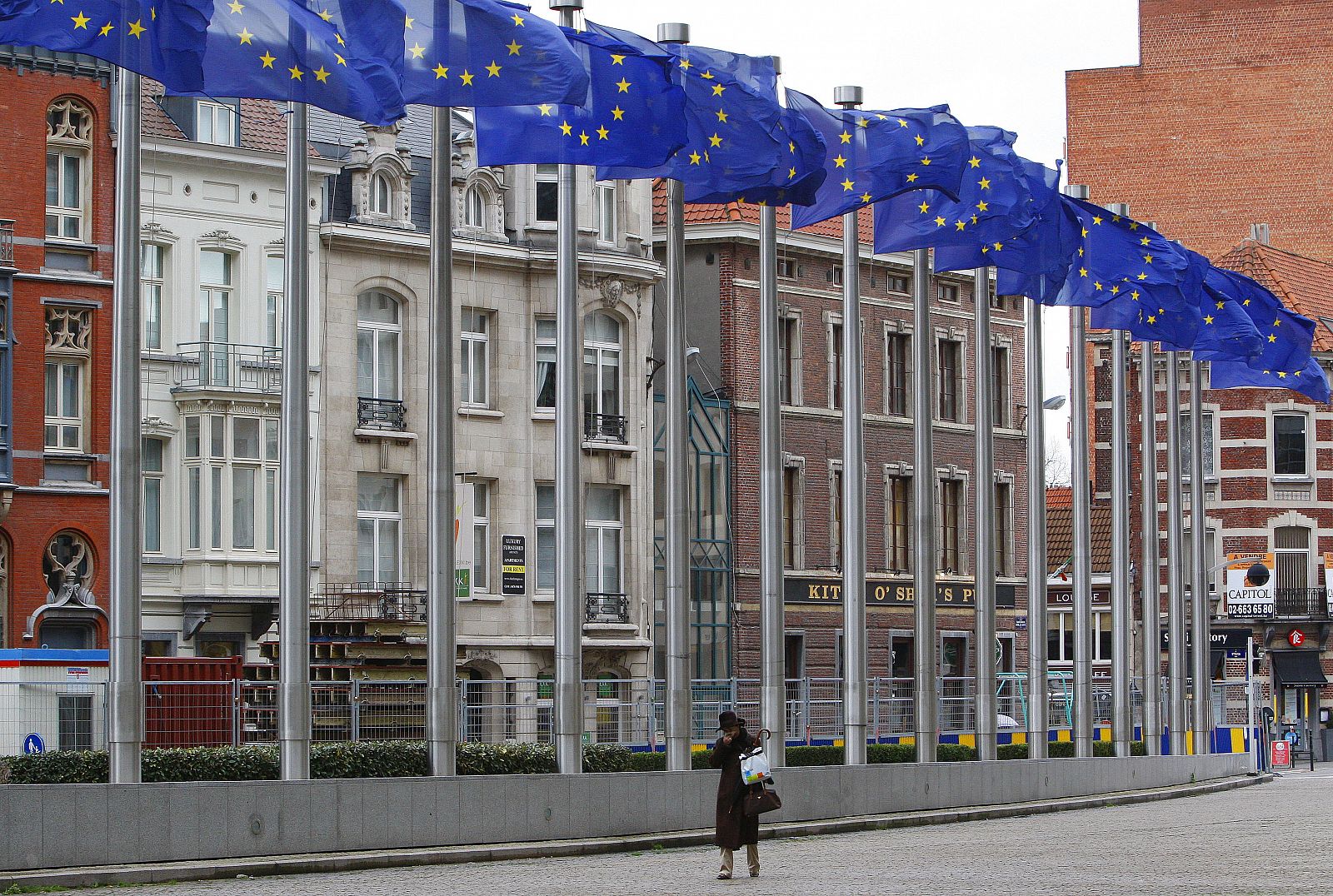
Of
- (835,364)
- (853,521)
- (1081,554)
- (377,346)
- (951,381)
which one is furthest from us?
(951,381)

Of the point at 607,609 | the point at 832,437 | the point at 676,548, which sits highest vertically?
the point at 832,437

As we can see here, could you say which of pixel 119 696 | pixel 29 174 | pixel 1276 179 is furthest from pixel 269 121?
pixel 1276 179

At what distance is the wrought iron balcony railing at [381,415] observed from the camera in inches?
1922

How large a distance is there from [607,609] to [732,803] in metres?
29.4

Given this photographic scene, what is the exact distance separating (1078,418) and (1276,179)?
1822 inches

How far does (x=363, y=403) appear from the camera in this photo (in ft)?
160

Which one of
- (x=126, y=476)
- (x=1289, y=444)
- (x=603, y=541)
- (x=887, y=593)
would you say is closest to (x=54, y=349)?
(x=603, y=541)

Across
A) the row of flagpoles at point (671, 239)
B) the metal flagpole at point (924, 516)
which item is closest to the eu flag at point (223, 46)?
the row of flagpoles at point (671, 239)

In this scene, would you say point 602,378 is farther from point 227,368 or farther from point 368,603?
point 227,368

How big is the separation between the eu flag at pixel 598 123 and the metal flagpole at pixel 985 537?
1169cm

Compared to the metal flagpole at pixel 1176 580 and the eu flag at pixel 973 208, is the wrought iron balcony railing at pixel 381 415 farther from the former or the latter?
the eu flag at pixel 973 208

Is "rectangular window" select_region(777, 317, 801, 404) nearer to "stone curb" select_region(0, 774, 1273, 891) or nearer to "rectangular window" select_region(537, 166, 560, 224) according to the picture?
"rectangular window" select_region(537, 166, 560, 224)

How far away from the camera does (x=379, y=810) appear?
25.7 metres

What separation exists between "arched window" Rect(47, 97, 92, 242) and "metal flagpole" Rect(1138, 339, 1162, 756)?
2085 cm
